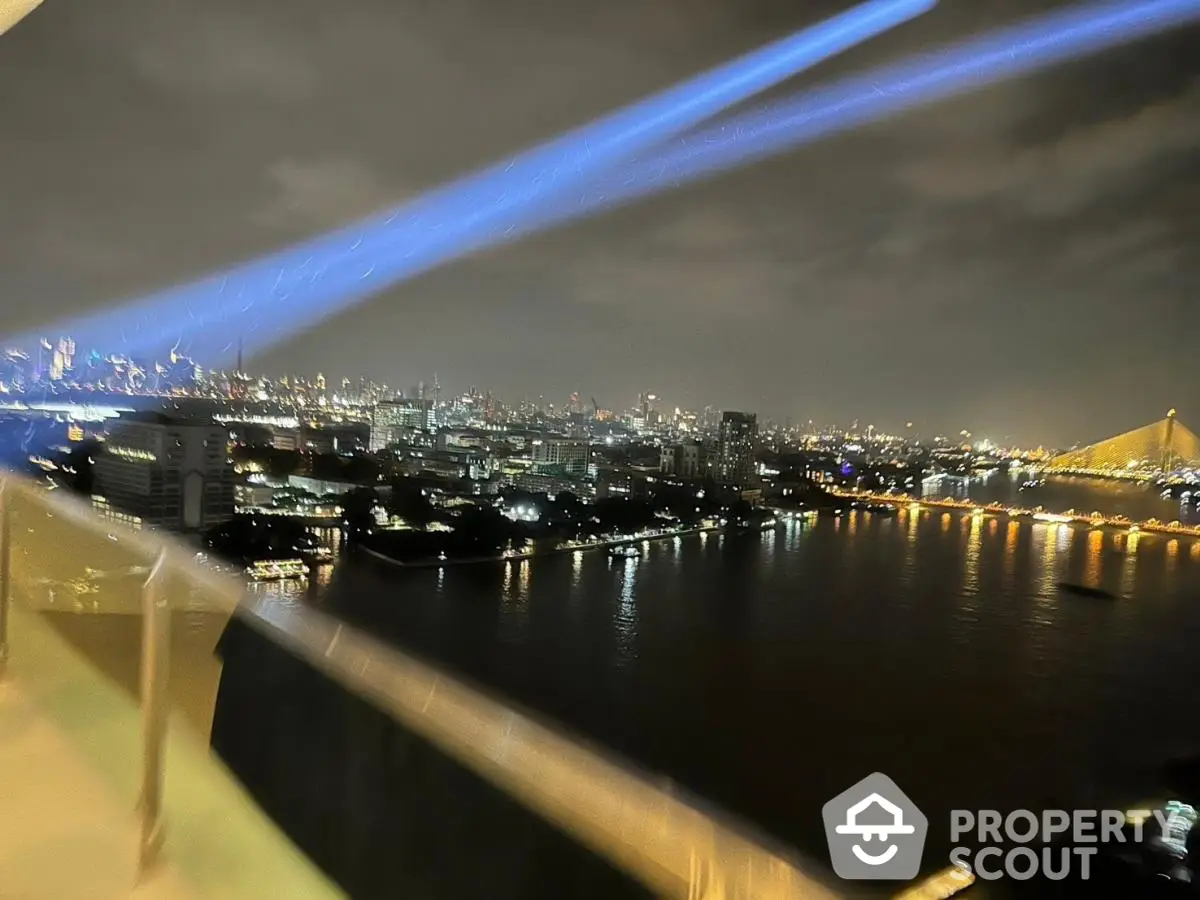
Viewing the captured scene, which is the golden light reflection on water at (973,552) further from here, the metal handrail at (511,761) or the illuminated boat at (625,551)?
the metal handrail at (511,761)

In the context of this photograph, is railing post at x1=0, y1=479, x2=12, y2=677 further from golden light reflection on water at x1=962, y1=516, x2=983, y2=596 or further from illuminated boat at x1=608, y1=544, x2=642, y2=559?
golden light reflection on water at x1=962, y1=516, x2=983, y2=596

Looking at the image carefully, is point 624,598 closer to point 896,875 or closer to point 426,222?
point 426,222

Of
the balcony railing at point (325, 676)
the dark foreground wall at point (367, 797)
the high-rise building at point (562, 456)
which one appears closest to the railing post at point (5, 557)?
the balcony railing at point (325, 676)

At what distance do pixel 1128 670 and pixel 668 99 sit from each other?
19.3 feet

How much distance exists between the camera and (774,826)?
3914mm

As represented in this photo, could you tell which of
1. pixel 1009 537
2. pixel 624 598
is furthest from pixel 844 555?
pixel 624 598

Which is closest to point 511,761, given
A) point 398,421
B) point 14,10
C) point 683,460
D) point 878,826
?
point 878,826

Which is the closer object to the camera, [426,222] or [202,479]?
[202,479]

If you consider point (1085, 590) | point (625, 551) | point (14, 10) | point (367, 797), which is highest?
point (14, 10)

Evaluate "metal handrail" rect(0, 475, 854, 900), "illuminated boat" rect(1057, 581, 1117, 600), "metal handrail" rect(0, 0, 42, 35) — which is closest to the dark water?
"illuminated boat" rect(1057, 581, 1117, 600)

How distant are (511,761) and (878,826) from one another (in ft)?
1.96
